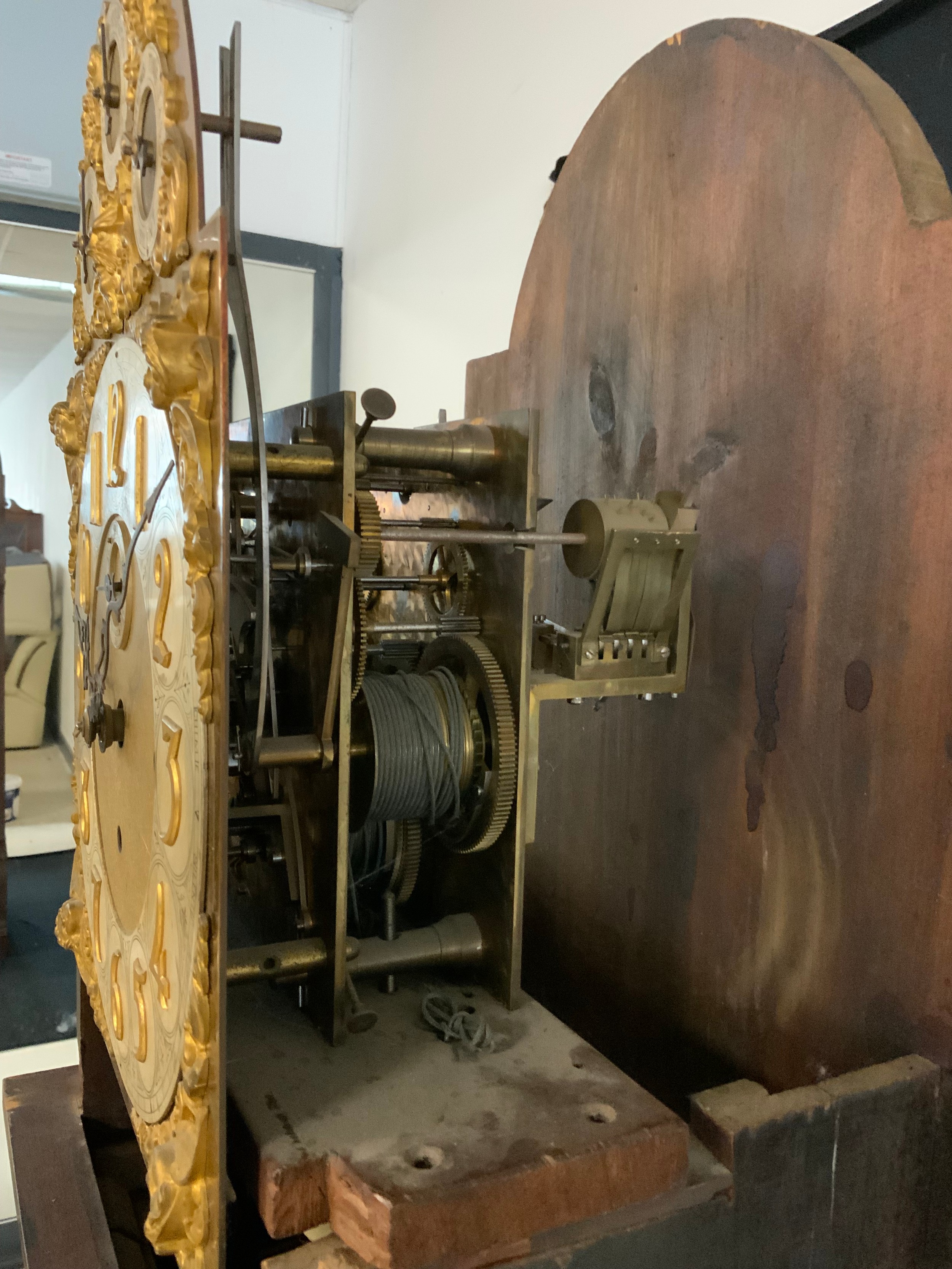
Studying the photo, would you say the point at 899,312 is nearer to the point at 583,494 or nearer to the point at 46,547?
the point at 583,494

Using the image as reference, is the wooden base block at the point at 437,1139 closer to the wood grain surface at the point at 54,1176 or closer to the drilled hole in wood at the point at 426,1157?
the drilled hole in wood at the point at 426,1157

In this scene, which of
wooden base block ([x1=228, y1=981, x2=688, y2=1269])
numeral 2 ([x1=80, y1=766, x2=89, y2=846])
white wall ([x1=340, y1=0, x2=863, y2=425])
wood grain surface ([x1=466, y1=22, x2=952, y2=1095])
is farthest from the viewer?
white wall ([x1=340, y1=0, x2=863, y2=425])

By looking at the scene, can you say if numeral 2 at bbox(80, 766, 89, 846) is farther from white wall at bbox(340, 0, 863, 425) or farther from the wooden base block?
white wall at bbox(340, 0, 863, 425)

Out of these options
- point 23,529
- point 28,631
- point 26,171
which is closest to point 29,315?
point 26,171

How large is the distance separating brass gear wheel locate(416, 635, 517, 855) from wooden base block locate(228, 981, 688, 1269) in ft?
0.59

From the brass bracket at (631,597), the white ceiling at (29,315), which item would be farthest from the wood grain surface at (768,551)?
Answer: the white ceiling at (29,315)

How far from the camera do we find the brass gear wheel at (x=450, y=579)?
105 centimetres

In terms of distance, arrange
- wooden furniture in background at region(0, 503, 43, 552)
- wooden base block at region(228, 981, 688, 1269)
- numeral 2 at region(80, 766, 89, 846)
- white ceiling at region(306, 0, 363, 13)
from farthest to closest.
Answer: wooden furniture in background at region(0, 503, 43, 552) → white ceiling at region(306, 0, 363, 13) → numeral 2 at region(80, 766, 89, 846) → wooden base block at region(228, 981, 688, 1269)

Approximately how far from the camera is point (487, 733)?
3.21 ft

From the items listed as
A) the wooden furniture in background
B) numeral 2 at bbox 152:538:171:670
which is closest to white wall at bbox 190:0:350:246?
the wooden furniture in background

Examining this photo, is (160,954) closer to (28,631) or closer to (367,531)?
(367,531)

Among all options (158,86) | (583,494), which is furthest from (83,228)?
(583,494)

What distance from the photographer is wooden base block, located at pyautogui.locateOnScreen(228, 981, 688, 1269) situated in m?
0.70

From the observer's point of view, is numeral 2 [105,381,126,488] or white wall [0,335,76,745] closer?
numeral 2 [105,381,126,488]
